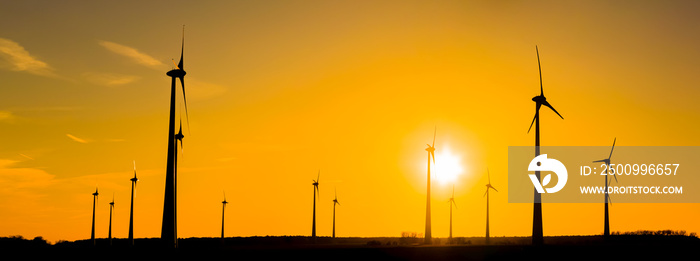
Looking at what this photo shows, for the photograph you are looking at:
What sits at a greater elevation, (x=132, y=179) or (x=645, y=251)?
(x=132, y=179)

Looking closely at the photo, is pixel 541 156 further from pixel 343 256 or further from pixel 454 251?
pixel 343 256

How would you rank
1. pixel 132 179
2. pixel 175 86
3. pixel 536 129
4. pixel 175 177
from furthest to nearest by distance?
pixel 132 179
pixel 536 129
pixel 175 86
pixel 175 177

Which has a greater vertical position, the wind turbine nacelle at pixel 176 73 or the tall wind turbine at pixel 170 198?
the wind turbine nacelle at pixel 176 73

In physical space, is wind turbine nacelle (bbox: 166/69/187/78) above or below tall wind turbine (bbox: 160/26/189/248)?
above

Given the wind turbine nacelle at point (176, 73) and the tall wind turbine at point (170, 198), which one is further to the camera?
the wind turbine nacelle at point (176, 73)

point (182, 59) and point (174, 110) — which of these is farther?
point (182, 59)

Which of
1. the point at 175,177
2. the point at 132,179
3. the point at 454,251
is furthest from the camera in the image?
the point at 132,179

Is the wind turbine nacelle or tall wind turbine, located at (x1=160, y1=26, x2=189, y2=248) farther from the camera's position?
the wind turbine nacelle

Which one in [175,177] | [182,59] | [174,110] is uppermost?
[182,59]

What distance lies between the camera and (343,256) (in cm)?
6456

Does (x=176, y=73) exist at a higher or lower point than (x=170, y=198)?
higher

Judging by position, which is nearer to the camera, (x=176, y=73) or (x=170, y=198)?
(x=170, y=198)

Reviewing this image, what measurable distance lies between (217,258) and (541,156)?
47.2 meters

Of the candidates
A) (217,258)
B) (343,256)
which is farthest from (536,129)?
(217,258)
